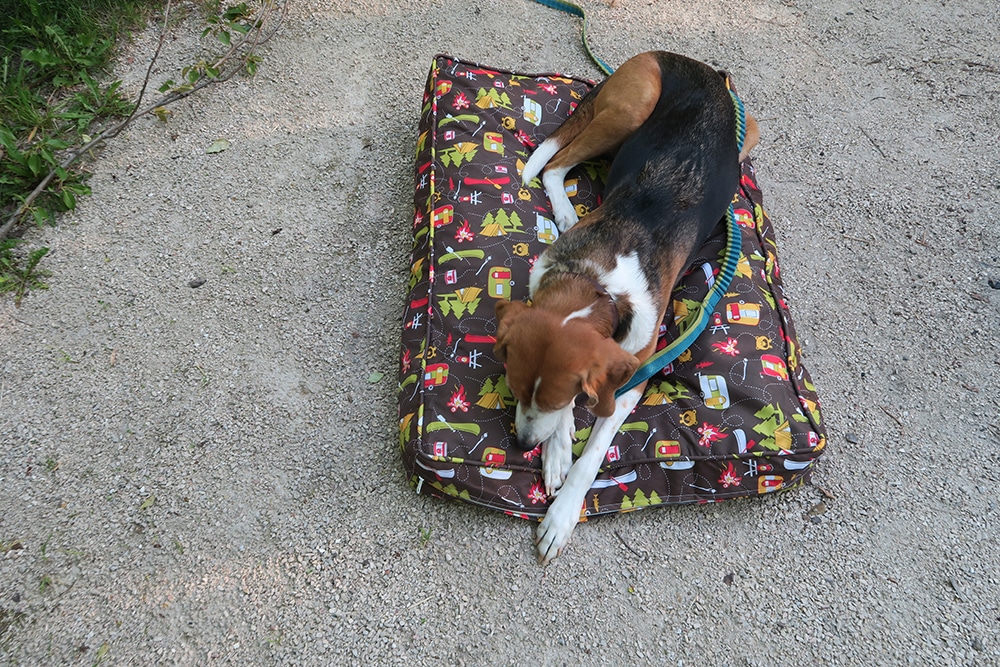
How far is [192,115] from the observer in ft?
15.2

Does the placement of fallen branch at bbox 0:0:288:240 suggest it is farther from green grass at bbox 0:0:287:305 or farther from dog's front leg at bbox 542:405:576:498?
dog's front leg at bbox 542:405:576:498

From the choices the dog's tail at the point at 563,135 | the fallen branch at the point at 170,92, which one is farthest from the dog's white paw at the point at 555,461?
the fallen branch at the point at 170,92

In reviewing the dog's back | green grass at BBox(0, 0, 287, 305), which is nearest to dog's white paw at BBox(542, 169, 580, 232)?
the dog's back

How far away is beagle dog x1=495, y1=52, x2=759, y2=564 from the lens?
9.09ft

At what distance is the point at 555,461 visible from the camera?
3113 mm

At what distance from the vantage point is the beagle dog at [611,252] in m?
2.77

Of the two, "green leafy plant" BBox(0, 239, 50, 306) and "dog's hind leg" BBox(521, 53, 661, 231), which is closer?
"green leafy plant" BBox(0, 239, 50, 306)

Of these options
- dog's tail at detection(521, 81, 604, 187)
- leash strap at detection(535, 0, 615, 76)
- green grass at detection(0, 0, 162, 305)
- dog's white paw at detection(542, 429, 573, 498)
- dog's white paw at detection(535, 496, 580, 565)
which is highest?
green grass at detection(0, 0, 162, 305)

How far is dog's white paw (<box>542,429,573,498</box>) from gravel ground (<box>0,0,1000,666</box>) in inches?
10.0

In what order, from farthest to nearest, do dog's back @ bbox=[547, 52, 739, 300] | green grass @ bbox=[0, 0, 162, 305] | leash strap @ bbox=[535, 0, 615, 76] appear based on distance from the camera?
leash strap @ bbox=[535, 0, 615, 76] → green grass @ bbox=[0, 0, 162, 305] → dog's back @ bbox=[547, 52, 739, 300]

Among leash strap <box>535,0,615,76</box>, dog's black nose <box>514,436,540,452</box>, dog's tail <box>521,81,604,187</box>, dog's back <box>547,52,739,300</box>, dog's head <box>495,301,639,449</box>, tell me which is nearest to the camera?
dog's head <box>495,301,639,449</box>

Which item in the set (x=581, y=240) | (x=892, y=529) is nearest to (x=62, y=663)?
(x=581, y=240)

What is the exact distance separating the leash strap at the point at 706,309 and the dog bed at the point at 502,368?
0.09 m

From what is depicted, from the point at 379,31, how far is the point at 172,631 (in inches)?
180
